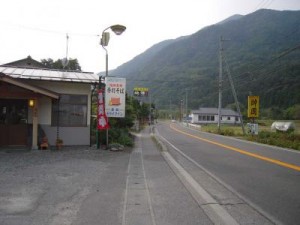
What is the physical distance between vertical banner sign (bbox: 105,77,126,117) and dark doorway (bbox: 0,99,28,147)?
3898mm

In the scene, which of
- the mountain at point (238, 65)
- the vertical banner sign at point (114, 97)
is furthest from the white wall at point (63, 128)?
the mountain at point (238, 65)

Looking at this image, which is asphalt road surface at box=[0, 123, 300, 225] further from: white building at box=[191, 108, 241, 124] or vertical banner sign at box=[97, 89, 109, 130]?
white building at box=[191, 108, 241, 124]

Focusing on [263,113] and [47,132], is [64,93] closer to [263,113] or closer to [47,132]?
[47,132]

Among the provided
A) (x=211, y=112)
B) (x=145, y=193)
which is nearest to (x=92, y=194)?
(x=145, y=193)

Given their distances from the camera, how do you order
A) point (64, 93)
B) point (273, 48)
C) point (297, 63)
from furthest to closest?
1. point (273, 48)
2. point (297, 63)
3. point (64, 93)

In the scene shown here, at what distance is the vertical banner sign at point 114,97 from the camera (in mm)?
17547

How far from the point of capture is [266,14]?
90.6 meters

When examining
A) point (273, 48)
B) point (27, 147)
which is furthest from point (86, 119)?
point (273, 48)

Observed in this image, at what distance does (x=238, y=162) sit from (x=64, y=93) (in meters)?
9.23

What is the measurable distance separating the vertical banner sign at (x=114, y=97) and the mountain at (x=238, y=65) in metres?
10.6

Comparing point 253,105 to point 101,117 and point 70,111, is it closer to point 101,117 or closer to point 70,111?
point 101,117

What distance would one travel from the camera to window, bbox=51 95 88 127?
17.8 m

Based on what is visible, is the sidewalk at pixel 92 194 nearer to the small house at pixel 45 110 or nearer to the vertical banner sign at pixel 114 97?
the small house at pixel 45 110

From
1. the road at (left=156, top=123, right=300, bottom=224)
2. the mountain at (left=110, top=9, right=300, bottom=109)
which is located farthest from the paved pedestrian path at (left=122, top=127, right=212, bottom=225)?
the mountain at (left=110, top=9, right=300, bottom=109)
